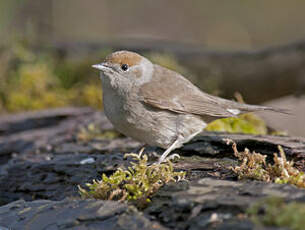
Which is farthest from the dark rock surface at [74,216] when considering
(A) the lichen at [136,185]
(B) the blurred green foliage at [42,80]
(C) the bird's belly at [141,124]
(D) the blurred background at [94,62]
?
(B) the blurred green foliage at [42,80]

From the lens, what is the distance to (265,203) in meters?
2.02

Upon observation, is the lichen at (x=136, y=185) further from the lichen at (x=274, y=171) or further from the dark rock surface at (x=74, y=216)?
the lichen at (x=274, y=171)

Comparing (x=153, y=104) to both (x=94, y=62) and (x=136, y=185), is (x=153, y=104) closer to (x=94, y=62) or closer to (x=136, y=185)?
(x=136, y=185)

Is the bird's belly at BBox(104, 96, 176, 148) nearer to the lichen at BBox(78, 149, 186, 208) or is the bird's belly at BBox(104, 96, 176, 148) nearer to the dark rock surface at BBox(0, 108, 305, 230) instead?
the dark rock surface at BBox(0, 108, 305, 230)

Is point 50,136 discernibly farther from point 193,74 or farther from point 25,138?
point 193,74

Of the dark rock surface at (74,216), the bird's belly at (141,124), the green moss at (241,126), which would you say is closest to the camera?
the dark rock surface at (74,216)

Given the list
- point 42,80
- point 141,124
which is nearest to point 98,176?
point 141,124

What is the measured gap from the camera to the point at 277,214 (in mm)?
1873

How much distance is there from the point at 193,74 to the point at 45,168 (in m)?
4.34

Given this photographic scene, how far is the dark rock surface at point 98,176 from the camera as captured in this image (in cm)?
229

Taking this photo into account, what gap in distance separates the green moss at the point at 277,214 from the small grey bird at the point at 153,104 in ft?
7.30

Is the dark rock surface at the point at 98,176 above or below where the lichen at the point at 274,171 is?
below

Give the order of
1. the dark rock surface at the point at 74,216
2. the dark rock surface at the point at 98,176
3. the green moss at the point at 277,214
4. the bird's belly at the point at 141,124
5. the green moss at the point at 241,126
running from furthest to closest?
the green moss at the point at 241,126, the bird's belly at the point at 141,124, the dark rock surface at the point at 74,216, the dark rock surface at the point at 98,176, the green moss at the point at 277,214

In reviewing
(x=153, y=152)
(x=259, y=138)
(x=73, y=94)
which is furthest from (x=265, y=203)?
(x=73, y=94)
